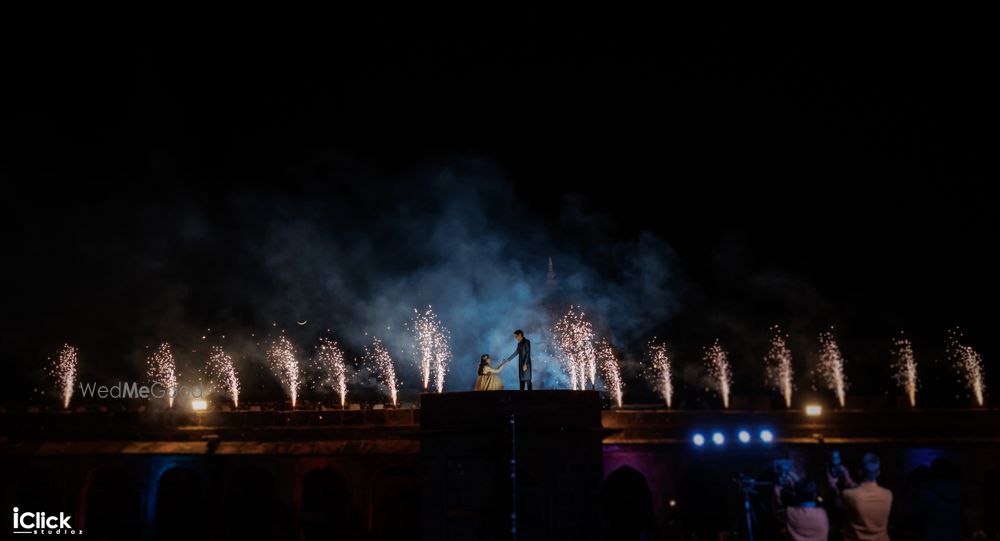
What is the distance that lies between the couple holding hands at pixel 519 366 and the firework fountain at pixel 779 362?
2614cm

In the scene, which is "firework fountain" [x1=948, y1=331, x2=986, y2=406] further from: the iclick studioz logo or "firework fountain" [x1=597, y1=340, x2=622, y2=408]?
the iclick studioz logo

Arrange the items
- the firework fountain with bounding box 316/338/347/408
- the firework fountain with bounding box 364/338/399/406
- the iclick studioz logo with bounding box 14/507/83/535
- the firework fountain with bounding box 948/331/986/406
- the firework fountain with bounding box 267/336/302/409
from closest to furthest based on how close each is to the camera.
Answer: the iclick studioz logo with bounding box 14/507/83/535 < the firework fountain with bounding box 948/331/986/406 < the firework fountain with bounding box 316/338/347/408 < the firework fountain with bounding box 267/336/302/409 < the firework fountain with bounding box 364/338/399/406

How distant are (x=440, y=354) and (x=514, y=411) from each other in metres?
24.8

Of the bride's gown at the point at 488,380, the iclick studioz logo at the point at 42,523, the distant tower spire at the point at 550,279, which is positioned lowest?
the iclick studioz logo at the point at 42,523

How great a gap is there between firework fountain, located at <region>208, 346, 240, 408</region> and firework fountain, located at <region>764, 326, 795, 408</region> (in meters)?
35.5

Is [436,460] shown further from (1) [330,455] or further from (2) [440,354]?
(2) [440,354]

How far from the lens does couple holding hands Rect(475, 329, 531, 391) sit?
17297mm

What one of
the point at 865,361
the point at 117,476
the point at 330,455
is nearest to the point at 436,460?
the point at 330,455

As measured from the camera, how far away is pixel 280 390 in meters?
44.1

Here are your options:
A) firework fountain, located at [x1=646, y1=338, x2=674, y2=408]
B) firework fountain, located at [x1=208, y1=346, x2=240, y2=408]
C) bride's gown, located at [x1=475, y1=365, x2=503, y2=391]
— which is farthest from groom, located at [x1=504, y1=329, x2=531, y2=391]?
firework fountain, located at [x1=208, y1=346, x2=240, y2=408]

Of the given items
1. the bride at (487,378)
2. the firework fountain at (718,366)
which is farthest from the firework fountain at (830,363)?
the bride at (487,378)

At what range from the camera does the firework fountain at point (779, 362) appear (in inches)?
1527

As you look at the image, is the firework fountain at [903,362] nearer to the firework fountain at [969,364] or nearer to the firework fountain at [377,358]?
the firework fountain at [969,364]

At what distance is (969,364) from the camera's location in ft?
122
